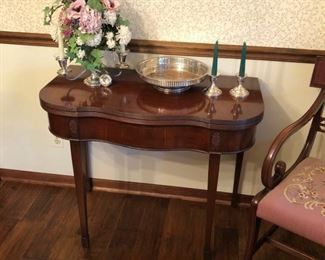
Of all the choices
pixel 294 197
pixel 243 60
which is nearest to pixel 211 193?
pixel 294 197

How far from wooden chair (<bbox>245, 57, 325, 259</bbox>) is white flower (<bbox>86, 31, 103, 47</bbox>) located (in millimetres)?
778

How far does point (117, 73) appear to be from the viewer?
178 cm

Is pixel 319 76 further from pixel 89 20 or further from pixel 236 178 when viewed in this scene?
pixel 89 20

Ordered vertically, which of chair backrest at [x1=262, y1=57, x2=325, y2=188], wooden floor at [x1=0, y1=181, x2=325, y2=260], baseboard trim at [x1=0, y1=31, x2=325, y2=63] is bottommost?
wooden floor at [x1=0, y1=181, x2=325, y2=260]

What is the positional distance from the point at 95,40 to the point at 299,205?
3.21 feet

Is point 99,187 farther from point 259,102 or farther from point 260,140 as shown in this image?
point 259,102

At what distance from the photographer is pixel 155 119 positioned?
4.72 ft

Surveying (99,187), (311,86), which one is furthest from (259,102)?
(99,187)

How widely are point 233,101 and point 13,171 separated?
1.42 meters

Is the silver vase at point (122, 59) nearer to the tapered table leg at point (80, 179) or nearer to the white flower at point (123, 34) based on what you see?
the white flower at point (123, 34)

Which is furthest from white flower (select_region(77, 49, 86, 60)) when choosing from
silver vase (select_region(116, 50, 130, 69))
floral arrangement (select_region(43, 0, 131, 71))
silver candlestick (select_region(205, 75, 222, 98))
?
silver candlestick (select_region(205, 75, 222, 98))

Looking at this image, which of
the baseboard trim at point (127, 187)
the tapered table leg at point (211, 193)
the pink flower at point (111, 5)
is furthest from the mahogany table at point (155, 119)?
the baseboard trim at point (127, 187)

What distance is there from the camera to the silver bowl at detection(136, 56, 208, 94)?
1594 millimetres

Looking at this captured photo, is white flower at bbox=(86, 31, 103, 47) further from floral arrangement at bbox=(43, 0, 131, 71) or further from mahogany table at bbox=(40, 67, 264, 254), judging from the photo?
mahogany table at bbox=(40, 67, 264, 254)
